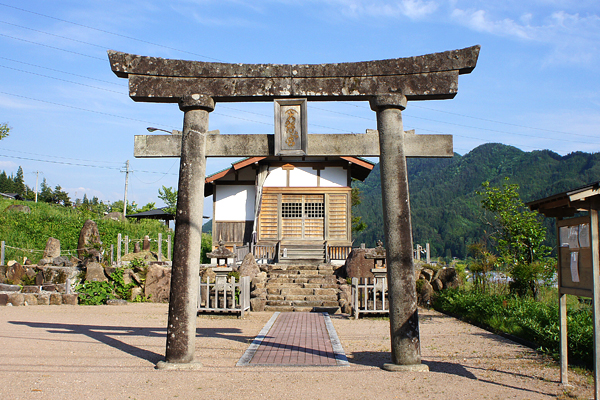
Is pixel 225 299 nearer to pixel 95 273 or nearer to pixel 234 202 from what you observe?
pixel 95 273

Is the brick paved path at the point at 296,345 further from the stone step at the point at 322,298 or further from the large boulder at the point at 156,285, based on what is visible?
the large boulder at the point at 156,285

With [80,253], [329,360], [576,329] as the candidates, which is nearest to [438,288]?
[576,329]

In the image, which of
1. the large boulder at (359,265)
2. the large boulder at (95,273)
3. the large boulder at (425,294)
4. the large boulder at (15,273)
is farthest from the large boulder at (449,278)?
the large boulder at (15,273)

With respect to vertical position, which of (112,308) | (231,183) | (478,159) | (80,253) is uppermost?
(478,159)

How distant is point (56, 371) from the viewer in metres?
6.32

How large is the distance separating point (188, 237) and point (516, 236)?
39.8 ft

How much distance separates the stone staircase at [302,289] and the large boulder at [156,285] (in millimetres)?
3993

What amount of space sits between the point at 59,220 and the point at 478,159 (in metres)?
161

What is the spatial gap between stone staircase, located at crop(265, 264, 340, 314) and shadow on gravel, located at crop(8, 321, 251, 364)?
4.56 m

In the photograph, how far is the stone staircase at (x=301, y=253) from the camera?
1941cm

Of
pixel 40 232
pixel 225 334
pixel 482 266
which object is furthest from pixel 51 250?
pixel 482 266

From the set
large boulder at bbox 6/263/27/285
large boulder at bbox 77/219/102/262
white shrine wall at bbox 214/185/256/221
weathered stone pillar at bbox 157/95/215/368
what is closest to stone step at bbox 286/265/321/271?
white shrine wall at bbox 214/185/256/221

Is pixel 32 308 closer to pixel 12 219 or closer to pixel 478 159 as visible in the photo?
pixel 12 219

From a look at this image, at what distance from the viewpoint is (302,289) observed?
52.3 feet
